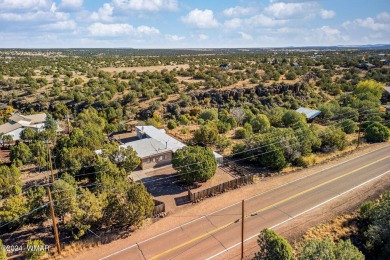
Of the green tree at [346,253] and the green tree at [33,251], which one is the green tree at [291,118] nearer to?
the green tree at [346,253]

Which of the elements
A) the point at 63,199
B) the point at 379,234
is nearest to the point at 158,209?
the point at 63,199

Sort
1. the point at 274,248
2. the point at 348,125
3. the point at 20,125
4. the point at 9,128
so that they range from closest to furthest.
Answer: the point at 274,248 < the point at 348,125 < the point at 9,128 < the point at 20,125

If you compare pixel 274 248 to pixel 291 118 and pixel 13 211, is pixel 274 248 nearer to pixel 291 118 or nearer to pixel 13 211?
pixel 13 211

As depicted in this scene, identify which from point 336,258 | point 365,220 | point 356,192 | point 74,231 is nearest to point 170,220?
point 74,231

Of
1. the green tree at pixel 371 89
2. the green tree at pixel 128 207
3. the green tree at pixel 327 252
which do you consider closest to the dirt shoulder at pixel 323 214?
the green tree at pixel 327 252

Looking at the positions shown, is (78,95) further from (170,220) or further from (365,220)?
(365,220)

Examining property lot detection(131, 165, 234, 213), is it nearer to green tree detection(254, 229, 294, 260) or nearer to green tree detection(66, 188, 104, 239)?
green tree detection(66, 188, 104, 239)
